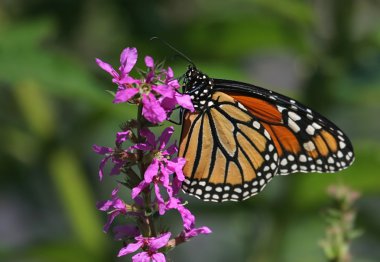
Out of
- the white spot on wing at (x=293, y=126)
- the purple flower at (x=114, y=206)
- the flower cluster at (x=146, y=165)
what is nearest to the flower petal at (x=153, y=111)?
A: the flower cluster at (x=146, y=165)

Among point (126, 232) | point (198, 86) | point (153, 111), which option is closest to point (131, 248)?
point (126, 232)

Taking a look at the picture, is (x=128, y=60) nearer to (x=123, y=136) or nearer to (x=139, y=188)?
(x=123, y=136)

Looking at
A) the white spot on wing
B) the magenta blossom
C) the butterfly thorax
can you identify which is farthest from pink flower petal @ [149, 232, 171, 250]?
the white spot on wing

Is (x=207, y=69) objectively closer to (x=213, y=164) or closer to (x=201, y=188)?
(x=213, y=164)

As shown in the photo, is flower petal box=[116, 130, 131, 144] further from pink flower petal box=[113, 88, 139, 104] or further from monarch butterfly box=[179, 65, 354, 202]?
monarch butterfly box=[179, 65, 354, 202]

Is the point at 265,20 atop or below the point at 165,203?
atop

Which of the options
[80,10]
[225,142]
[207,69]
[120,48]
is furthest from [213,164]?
[80,10]

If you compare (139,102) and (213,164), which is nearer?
(139,102)
